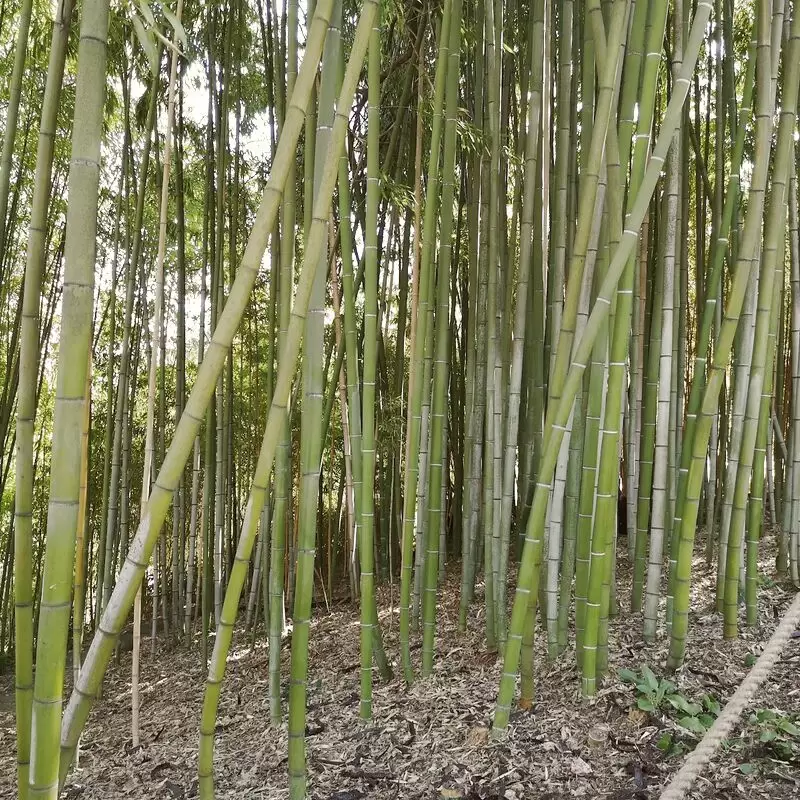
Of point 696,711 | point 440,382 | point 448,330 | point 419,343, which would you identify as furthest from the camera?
point 448,330

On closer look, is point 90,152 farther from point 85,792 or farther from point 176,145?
point 176,145

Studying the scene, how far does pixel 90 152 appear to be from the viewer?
0.79 metres

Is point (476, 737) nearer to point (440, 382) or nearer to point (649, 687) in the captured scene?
point (649, 687)

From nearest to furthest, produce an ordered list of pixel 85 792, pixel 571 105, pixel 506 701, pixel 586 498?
pixel 506 701 → pixel 586 498 → pixel 571 105 → pixel 85 792

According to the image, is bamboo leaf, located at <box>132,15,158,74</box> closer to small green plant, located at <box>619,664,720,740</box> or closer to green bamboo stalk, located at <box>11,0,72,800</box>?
green bamboo stalk, located at <box>11,0,72,800</box>


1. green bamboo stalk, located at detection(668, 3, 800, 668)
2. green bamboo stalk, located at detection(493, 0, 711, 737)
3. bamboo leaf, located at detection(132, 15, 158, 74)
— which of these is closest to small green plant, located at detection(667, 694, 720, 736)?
green bamboo stalk, located at detection(668, 3, 800, 668)

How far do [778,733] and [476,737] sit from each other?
2.31 ft

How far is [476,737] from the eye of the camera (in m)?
1.68

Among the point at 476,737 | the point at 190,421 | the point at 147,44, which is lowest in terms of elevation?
the point at 476,737

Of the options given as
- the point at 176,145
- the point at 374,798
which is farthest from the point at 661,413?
the point at 176,145

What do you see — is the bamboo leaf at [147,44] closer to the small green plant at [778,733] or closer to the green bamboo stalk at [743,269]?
the green bamboo stalk at [743,269]

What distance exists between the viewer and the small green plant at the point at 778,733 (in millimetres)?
1461

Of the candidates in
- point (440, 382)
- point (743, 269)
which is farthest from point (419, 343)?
point (743, 269)

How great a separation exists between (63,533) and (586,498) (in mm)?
1248
